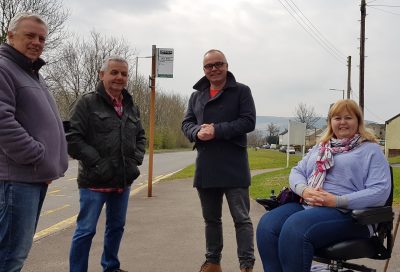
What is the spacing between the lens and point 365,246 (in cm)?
341

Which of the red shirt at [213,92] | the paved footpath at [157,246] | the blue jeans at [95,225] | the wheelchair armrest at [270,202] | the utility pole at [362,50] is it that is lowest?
the paved footpath at [157,246]

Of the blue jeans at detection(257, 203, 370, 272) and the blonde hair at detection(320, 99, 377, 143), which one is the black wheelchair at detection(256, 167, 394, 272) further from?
the blonde hair at detection(320, 99, 377, 143)

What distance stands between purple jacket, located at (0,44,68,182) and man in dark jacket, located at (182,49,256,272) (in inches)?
62.3

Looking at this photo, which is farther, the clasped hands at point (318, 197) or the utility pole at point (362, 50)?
the utility pole at point (362, 50)

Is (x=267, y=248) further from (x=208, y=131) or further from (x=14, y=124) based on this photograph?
(x=14, y=124)

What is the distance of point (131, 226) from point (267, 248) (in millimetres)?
3775

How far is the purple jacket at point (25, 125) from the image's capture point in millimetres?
3020

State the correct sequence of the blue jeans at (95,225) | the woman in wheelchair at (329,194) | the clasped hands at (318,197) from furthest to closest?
the blue jeans at (95,225), the clasped hands at (318,197), the woman in wheelchair at (329,194)

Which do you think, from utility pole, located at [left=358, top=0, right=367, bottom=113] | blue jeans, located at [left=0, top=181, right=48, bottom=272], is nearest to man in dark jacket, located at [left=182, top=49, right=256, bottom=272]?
blue jeans, located at [left=0, top=181, right=48, bottom=272]

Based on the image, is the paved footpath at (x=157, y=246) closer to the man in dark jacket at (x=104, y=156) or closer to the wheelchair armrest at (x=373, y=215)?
the man in dark jacket at (x=104, y=156)

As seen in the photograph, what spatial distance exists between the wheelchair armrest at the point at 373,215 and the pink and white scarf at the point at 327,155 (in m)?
0.53

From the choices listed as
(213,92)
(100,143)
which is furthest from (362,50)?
(100,143)

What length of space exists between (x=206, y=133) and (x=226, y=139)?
220 millimetres

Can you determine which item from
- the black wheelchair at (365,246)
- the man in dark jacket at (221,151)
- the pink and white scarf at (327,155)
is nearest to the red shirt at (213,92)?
the man in dark jacket at (221,151)
